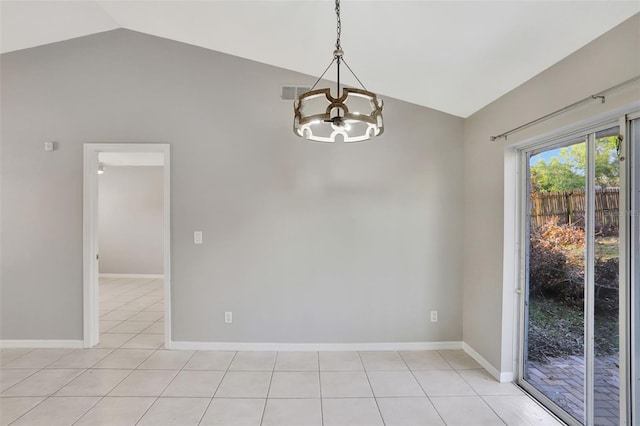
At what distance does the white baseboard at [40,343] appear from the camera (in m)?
3.07

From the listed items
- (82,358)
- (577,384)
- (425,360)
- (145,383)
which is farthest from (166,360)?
(577,384)

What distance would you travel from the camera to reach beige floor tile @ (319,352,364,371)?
2.72 metres

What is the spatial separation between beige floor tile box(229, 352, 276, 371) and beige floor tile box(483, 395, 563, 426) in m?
1.89

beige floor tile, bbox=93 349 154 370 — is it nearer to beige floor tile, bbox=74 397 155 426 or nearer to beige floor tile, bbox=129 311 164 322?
beige floor tile, bbox=74 397 155 426

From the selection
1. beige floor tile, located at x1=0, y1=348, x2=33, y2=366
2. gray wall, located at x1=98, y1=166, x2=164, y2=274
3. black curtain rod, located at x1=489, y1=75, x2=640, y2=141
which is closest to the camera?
black curtain rod, located at x1=489, y1=75, x2=640, y2=141

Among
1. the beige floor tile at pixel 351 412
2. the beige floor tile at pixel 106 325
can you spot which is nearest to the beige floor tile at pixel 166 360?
the beige floor tile at pixel 106 325

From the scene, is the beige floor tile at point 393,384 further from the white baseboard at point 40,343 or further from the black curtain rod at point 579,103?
the white baseboard at point 40,343

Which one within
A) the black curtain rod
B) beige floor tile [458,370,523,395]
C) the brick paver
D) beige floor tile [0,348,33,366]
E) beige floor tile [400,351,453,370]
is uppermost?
the black curtain rod

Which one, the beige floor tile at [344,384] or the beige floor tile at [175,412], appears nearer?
the beige floor tile at [175,412]

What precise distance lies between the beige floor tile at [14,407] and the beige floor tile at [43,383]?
2.5 inches

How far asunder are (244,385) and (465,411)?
69.1 inches

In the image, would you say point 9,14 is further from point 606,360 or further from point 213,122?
point 606,360

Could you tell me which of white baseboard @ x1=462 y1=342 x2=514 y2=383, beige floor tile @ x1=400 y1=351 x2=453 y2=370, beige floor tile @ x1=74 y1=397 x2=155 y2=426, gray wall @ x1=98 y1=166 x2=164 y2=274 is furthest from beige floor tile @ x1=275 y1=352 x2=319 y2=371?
gray wall @ x1=98 y1=166 x2=164 y2=274

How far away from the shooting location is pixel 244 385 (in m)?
2.44
